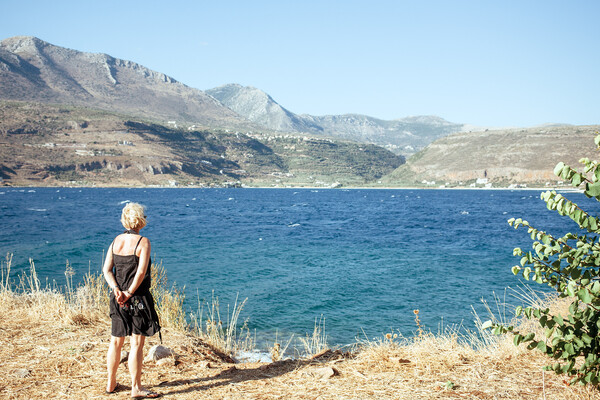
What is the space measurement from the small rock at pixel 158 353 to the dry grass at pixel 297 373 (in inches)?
3.9

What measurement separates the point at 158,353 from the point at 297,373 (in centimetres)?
179

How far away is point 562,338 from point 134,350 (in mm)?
3763

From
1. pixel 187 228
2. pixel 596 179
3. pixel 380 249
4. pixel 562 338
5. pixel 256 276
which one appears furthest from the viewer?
pixel 187 228

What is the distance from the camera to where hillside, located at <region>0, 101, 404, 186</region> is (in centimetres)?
11075

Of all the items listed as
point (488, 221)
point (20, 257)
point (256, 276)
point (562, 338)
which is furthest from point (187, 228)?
point (562, 338)

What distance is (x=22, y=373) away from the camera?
186 inches

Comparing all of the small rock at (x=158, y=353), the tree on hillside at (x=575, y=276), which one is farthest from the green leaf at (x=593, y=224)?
the small rock at (x=158, y=353)

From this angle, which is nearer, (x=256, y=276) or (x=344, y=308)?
(x=344, y=308)

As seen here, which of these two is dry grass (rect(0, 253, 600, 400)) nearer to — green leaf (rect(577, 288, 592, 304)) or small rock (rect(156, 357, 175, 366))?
small rock (rect(156, 357, 175, 366))

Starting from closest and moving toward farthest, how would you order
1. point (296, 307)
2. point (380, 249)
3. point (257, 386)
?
point (257, 386) → point (296, 307) → point (380, 249)

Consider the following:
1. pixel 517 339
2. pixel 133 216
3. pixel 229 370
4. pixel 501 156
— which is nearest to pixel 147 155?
pixel 501 156

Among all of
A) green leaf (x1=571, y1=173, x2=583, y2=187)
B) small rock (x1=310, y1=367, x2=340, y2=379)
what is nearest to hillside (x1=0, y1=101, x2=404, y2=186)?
small rock (x1=310, y1=367, x2=340, y2=379)

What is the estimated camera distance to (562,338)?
335cm

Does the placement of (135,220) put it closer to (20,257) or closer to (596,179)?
(596,179)
